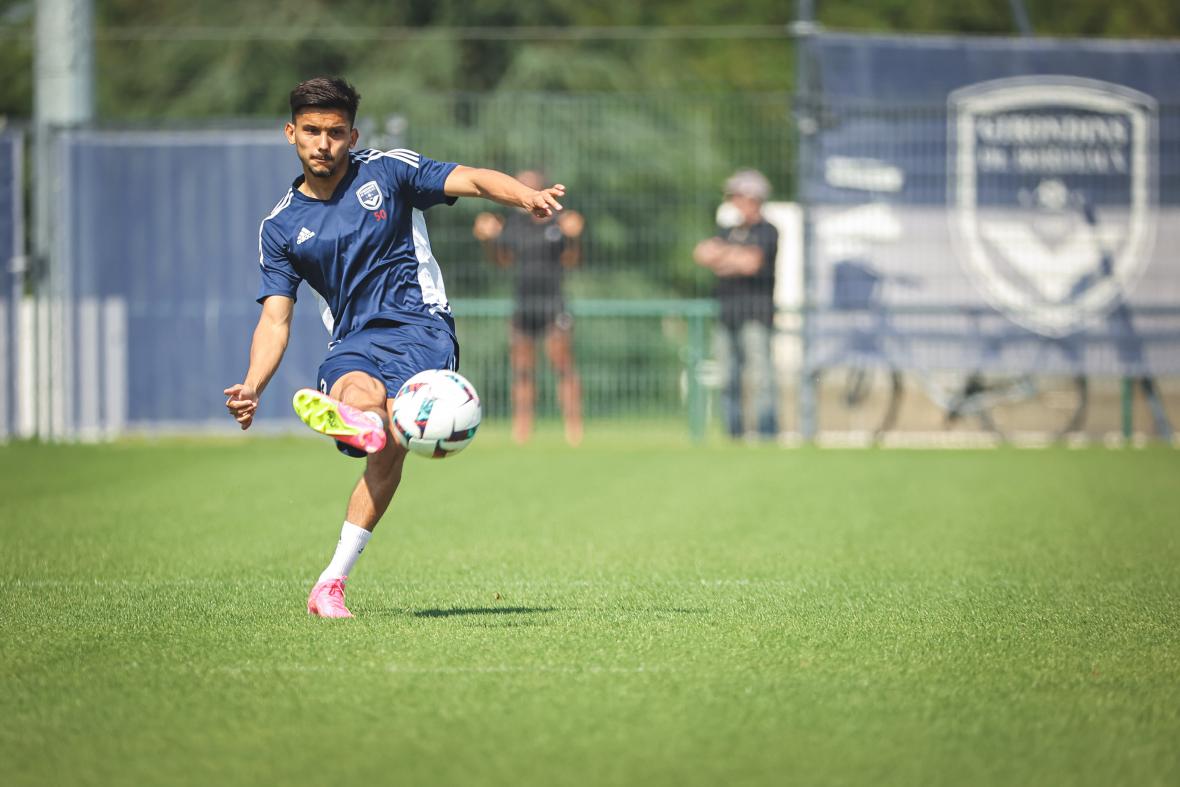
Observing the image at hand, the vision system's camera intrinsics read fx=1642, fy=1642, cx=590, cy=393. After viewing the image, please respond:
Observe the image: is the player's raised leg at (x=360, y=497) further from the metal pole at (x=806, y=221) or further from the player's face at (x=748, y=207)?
the metal pole at (x=806, y=221)

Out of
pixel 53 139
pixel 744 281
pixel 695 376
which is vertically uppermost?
pixel 53 139

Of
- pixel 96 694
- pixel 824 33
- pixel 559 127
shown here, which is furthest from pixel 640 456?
pixel 96 694

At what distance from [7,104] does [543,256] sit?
44.4 ft

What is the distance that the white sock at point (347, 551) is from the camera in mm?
5793

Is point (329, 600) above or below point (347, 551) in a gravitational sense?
below

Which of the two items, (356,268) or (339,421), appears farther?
(356,268)

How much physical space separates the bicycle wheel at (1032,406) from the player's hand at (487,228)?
475cm

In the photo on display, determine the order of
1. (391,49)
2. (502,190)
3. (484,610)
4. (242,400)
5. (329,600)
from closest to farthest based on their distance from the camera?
(242,400), (502,190), (329,600), (484,610), (391,49)

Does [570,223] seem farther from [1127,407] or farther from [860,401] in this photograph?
[1127,407]

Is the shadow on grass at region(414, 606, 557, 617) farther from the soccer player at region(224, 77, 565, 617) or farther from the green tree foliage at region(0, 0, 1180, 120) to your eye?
the green tree foliage at region(0, 0, 1180, 120)

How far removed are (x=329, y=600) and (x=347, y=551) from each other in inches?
8.0

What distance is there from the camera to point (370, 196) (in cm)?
597

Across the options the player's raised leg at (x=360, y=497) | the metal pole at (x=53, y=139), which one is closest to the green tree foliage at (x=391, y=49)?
the metal pole at (x=53, y=139)

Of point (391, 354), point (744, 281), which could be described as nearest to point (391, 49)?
point (744, 281)
